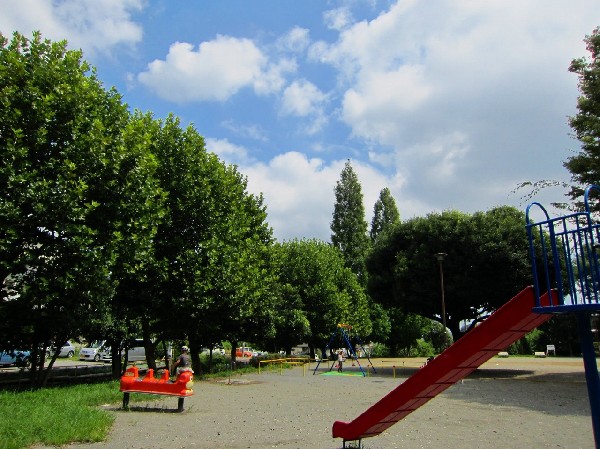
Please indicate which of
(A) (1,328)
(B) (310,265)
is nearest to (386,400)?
(A) (1,328)

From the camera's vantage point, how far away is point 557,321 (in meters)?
57.2

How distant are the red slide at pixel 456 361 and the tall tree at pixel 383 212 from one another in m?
59.5

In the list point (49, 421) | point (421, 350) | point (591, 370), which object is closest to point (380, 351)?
point (421, 350)

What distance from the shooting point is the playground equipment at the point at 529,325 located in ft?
20.6

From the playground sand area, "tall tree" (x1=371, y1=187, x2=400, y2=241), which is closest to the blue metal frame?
the playground sand area

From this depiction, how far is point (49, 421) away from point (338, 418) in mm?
6715

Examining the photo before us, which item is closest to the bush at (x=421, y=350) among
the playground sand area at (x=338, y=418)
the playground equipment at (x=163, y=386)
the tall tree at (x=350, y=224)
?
the tall tree at (x=350, y=224)

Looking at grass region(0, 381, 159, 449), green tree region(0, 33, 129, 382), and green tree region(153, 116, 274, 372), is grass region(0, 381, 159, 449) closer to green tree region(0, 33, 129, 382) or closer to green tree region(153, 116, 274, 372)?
green tree region(0, 33, 129, 382)

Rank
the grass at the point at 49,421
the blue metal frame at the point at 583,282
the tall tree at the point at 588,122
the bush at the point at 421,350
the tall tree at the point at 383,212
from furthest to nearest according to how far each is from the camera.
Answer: the tall tree at the point at 383,212
the bush at the point at 421,350
the tall tree at the point at 588,122
the grass at the point at 49,421
the blue metal frame at the point at 583,282

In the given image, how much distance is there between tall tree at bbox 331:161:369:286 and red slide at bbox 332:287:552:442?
49.7 m

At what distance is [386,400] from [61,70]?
43.8 ft

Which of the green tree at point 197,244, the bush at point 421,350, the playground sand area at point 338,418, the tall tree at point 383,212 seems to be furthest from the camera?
the tall tree at point 383,212

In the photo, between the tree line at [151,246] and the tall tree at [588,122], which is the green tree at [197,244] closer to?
the tree line at [151,246]

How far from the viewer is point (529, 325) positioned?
24.6ft
